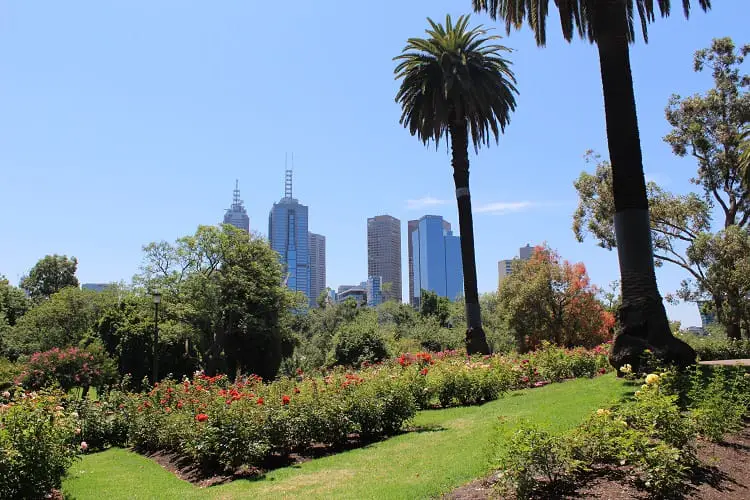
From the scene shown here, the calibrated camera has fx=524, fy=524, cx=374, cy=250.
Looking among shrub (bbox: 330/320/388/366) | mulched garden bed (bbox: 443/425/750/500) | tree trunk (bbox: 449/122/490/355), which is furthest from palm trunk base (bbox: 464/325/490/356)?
mulched garden bed (bbox: 443/425/750/500)

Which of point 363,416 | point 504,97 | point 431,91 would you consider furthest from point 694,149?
point 363,416

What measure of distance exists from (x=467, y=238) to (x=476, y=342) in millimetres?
4464

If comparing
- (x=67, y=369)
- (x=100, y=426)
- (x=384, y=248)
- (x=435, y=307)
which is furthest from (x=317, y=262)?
(x=100, y=426)

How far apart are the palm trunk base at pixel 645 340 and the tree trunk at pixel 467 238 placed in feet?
35.3

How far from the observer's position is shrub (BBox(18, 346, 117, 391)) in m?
20.4

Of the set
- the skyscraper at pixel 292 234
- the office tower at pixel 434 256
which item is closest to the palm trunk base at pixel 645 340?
the office tower at pixel 434 256

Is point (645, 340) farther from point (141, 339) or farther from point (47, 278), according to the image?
point (47, 278)

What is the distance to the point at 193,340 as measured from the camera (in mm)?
33469

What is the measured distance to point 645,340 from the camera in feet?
33.9

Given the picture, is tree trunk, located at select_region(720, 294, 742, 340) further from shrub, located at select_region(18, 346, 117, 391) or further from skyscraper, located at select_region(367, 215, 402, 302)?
skyscraper, located at select_region(367, 215, 402, 302)

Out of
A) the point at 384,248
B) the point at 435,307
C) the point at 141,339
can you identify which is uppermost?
the point at 384,248

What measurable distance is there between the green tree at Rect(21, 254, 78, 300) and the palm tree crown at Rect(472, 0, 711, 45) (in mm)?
73616

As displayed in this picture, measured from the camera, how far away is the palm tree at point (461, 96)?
2266 centimetres

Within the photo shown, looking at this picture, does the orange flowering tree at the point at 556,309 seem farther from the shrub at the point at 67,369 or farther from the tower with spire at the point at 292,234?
the tower with spire at the point at 292,234
